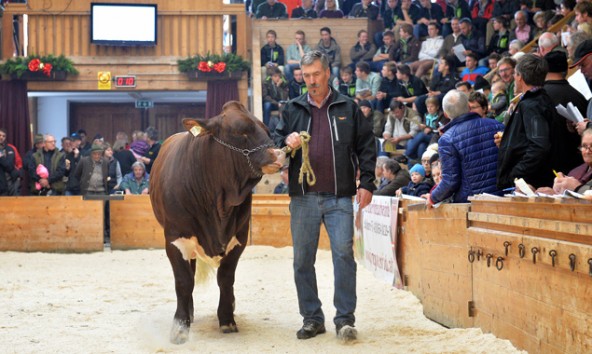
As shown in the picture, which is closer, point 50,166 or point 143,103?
point 50,166

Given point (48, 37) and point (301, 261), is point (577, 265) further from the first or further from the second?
point (48, 37)

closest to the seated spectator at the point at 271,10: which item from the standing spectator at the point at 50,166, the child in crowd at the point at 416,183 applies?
the standing spectator at the point at 50,166

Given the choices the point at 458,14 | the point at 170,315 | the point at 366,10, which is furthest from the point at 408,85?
the point at 170,315

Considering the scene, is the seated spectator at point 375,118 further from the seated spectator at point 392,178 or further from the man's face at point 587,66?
the man's face at point 587,66

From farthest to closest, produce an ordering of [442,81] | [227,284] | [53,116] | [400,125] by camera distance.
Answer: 1. [53,116]
2. [400,125]
3. [442,81]
4. [227,284]

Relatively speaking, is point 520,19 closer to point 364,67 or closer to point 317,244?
point 364,67

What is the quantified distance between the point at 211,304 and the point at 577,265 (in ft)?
15.6

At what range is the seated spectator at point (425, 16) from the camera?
18.2m

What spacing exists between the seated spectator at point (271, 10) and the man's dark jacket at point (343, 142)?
14.3m

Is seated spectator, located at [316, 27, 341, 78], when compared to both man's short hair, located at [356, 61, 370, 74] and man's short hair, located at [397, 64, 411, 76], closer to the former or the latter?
man's short hair, located at [356, 61, 370, 74]

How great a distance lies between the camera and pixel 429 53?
17.1m

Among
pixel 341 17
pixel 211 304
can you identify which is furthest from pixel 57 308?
pixel 341 17

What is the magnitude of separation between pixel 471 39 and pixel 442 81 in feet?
4.88

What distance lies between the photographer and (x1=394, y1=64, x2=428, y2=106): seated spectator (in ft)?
52.2
